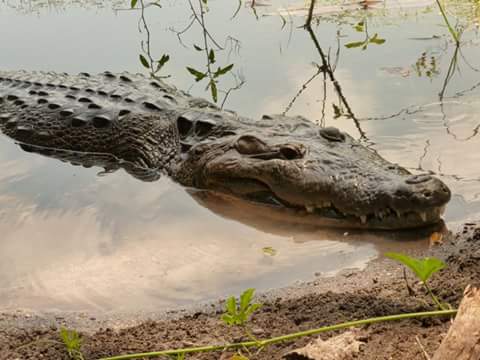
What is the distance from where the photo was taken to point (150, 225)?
16.4 ft

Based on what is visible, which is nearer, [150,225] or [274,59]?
[150,225]

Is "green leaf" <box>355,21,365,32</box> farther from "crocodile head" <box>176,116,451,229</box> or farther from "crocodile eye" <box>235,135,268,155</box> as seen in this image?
"crocodile eye" <box>235,135,268,155</box>

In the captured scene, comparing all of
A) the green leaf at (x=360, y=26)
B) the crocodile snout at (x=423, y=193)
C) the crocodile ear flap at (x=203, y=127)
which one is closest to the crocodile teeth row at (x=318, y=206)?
the crocodile snout at (x=423, y=193)

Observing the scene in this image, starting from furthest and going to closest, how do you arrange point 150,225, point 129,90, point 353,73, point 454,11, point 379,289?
point 454,11 → point 353,73 → point 129,90 → point 150,225 → point 379,289

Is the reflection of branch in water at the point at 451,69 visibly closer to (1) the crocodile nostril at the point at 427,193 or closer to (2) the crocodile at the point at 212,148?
(2) the crocodile at the point at 212,148

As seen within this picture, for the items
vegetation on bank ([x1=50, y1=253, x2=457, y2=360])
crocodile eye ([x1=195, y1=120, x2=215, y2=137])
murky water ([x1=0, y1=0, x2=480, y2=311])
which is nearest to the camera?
vegetation on bank ([x1=50, y1=253, x2=457, y2=360])

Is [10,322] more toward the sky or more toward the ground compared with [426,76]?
more toward the ground

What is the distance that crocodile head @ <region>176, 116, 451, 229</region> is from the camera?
4.34m

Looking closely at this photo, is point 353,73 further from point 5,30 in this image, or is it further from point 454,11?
point 5,30

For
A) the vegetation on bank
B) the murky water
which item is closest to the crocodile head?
the murky water

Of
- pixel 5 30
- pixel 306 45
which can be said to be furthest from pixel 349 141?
pixel 5 30

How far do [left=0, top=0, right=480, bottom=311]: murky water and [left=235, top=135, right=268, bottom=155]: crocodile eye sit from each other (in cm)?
43

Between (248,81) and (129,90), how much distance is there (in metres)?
1.31

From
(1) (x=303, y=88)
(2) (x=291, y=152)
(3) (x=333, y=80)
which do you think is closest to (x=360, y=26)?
(3) (x=333, y=80)
